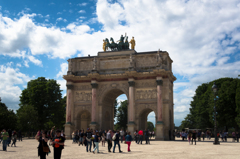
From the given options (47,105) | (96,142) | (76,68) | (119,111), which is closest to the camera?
(96,142)

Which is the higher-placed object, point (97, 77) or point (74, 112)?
point (97, 77)

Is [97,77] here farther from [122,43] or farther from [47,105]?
[47,105]

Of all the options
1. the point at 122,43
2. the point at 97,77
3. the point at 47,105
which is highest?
the point at 122,43

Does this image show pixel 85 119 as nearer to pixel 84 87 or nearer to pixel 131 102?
pixel 84 87

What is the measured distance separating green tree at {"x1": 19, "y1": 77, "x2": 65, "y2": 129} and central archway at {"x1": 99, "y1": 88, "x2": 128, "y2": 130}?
40.2 feet

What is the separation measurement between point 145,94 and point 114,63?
7524 mm

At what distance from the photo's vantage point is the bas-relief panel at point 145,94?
4482cm

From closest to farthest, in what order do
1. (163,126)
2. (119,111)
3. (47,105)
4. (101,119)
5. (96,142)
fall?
1. (96,142)
2. (163,126)
3. (101,119)
4. (47,105)
5. (119,111)

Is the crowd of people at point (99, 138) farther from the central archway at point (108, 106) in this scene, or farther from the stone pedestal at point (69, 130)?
the stone pedestal at point (69, 130)

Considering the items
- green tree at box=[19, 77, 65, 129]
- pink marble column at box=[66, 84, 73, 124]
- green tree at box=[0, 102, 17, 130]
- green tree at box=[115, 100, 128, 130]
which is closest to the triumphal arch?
pink marble column at box=[66, 84, 73, 124]

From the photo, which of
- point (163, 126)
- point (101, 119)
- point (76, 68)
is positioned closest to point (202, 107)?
point (163, 126)

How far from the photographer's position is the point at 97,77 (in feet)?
155

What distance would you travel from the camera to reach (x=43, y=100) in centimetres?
5597

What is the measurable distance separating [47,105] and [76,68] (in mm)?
12209
